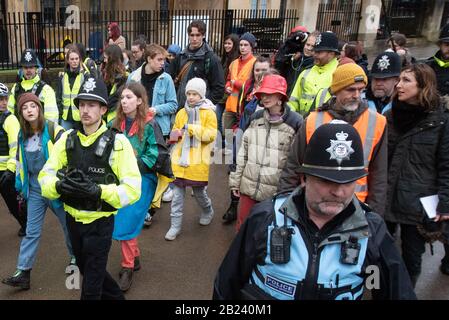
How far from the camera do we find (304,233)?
6.52ft

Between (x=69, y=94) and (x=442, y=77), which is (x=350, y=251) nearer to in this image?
(x=442, y=77)

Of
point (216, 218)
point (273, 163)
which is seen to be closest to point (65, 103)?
point (216, 218)

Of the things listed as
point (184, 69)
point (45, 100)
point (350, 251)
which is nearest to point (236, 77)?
point (184, 69)

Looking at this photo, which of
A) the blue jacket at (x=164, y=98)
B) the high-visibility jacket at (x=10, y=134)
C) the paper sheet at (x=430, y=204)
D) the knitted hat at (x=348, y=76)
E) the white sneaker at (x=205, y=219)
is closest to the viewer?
the knitted hat at (x=348, y=76)

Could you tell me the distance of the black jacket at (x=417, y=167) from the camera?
3420 mm

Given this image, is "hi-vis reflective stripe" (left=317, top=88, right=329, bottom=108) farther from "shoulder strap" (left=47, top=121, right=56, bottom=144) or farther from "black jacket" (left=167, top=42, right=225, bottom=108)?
"shoulder strap" (left=47, top=121, right=56, bottom=144)

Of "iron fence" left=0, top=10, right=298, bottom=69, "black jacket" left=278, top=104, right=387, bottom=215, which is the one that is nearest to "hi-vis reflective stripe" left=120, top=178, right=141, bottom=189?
"black jacket" left=278, top=104, right=387, bottom=215

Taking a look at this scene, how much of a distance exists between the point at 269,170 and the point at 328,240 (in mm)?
2043

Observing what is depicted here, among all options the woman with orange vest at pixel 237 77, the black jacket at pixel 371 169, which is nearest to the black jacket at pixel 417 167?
the black jacket at pixel 371 169

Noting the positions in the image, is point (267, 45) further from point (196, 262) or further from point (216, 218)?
point (196, 262)

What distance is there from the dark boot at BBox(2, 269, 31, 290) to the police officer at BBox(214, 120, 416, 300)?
2.85 metres

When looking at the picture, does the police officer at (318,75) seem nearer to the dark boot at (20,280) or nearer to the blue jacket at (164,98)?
the blue jacket at (164,98)

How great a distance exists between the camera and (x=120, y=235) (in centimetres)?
418

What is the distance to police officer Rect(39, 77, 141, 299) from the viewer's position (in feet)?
10.7
